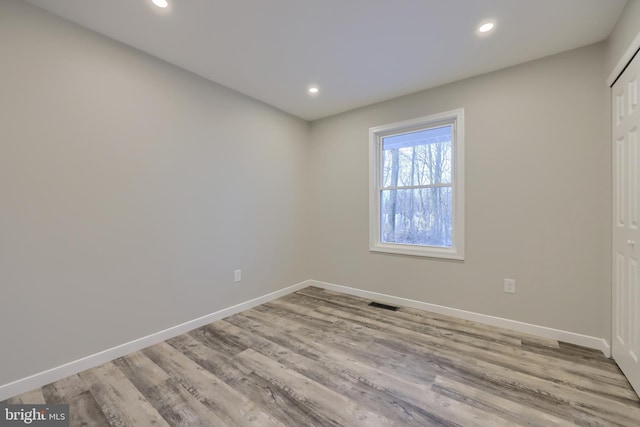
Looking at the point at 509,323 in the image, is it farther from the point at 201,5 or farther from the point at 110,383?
the point at 201,5

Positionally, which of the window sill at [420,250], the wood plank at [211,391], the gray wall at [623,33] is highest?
the gray wall at [623,33]

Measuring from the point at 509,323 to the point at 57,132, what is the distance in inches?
160

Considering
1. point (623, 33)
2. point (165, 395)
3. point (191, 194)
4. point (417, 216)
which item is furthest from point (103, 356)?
point (623, 33)

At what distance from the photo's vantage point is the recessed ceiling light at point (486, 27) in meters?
1.95

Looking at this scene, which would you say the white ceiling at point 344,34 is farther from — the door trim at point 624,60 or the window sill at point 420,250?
the window sill at point 420,250

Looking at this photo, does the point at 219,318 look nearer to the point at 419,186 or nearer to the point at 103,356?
the point at 103,356

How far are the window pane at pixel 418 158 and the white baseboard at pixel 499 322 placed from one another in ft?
4.61

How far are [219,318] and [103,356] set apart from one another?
1.00 metres

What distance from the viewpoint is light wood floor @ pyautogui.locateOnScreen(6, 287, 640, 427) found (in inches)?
59.2

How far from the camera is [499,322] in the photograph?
2.60 m

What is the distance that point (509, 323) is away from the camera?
2.55 meters

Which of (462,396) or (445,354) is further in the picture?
(445,354)

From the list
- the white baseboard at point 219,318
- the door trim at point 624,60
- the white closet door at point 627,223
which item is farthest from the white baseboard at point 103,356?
the door trim at point 624,60

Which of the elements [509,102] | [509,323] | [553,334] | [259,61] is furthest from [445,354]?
[259,61]
